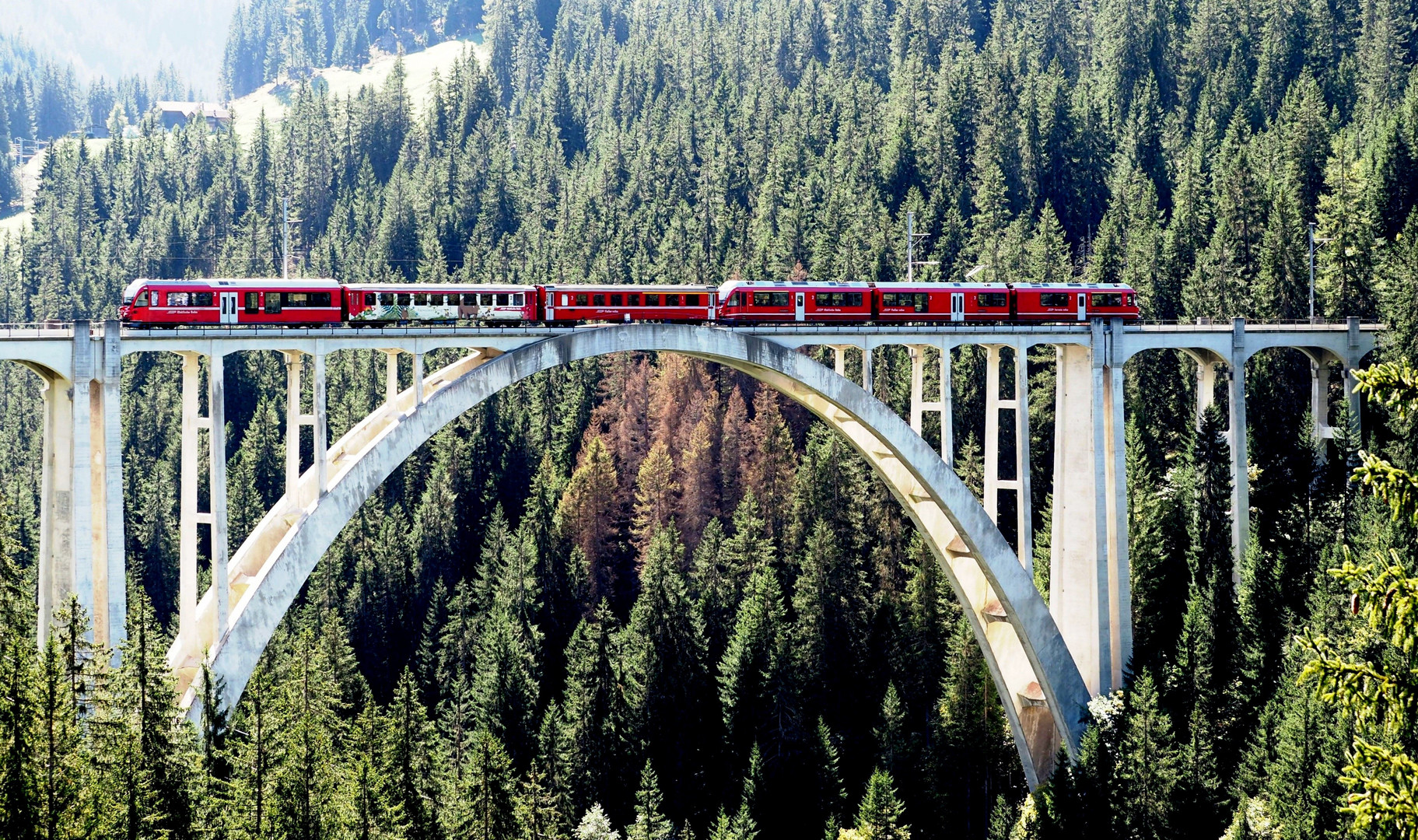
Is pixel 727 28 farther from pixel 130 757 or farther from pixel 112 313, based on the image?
pixel 130 757

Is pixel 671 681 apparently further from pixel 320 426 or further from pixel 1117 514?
pixel 320 426

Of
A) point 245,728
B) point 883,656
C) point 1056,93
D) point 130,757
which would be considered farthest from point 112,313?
point 130,757

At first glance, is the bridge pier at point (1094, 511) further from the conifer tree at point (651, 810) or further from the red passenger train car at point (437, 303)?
the conifer tree at point (651, 810)

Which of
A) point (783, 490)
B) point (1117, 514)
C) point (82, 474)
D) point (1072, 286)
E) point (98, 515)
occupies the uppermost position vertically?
point (1072, 286)

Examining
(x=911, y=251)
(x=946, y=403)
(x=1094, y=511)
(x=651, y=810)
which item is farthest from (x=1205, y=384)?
(x=651, y=810)

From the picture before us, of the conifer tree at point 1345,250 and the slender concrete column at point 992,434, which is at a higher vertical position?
the conifer tree at point 1345,250

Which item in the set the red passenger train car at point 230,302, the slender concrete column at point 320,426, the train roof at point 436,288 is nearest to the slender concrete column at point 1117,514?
the train roof at point 436,288
